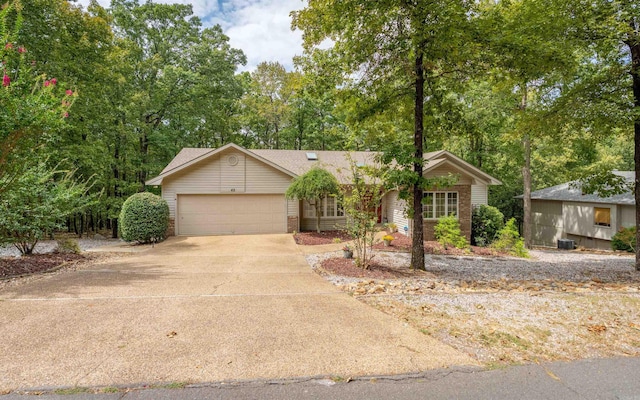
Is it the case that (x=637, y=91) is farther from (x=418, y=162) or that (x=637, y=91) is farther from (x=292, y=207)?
(x=292, y=207)

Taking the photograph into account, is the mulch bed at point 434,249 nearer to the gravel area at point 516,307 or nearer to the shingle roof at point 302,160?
the gravel area at point 516,307

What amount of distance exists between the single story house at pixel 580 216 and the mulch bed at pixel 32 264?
68.5 ft

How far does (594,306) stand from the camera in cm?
550

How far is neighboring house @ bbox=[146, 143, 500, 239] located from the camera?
48.5ft

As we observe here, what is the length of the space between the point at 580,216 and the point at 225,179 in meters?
21.2

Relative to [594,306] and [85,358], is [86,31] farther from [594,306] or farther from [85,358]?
[594,306]

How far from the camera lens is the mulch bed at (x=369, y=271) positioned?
7957 millimetres

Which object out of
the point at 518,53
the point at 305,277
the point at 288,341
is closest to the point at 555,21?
the point at 518,53

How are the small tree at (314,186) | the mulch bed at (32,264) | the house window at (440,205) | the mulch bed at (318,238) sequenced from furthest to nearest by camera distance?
the house window at (440,205) < the small tree at (314,186) < the mulch bed at (318,238) < the mulch bed at (32,264)

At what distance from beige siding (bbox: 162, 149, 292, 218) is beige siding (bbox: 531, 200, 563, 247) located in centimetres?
1834

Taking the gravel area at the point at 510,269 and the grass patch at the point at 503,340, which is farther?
the gravel area at the point at 510,269

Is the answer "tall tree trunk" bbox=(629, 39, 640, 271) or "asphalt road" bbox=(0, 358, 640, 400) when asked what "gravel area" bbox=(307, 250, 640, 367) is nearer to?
"asphalt road" bbox=(0, 358, 640, 400)

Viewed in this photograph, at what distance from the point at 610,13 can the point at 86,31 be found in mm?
19030

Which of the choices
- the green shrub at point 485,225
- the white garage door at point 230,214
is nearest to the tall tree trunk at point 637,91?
the green shrub at point 485,225
